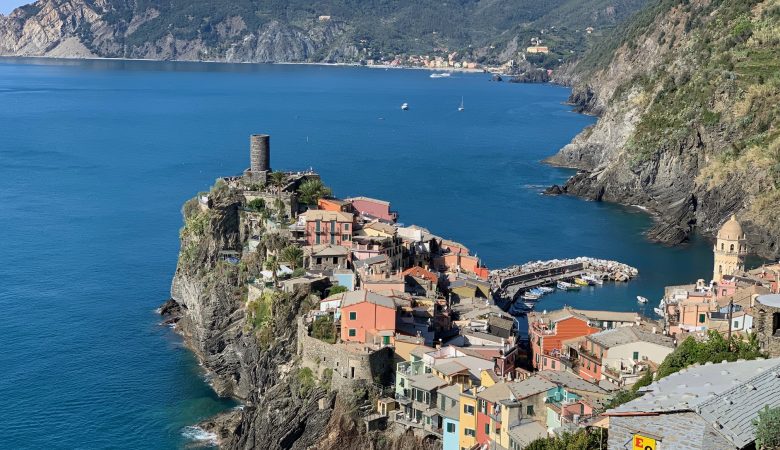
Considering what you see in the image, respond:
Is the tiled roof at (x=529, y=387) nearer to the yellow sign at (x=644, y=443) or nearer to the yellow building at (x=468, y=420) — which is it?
the yellow building at (x=468, y=420)

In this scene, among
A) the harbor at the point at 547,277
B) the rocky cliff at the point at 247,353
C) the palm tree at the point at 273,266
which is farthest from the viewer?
the harbor at the point at 547,277

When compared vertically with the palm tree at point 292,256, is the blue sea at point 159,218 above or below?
below

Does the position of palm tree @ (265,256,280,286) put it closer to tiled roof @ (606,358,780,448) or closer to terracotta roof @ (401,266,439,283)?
terracotta roof @ (401,266,439,283)

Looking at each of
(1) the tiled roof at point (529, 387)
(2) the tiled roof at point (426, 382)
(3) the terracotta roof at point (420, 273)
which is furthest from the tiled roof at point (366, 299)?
(1) the tiled roof at point (529, 387)

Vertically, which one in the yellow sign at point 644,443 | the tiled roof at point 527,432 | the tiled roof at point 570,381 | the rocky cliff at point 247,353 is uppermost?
the yellow sign at point 644,443

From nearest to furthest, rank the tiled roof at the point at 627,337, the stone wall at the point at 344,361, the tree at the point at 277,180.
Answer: the stone wall at the point at 344,361
the tiled roof at the point at 627,337
the tree at the point at 277,180

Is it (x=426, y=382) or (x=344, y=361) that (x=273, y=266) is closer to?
(x=344, y=361)

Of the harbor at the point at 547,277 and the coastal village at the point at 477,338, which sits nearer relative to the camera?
the coastal village at the point at 477,338
